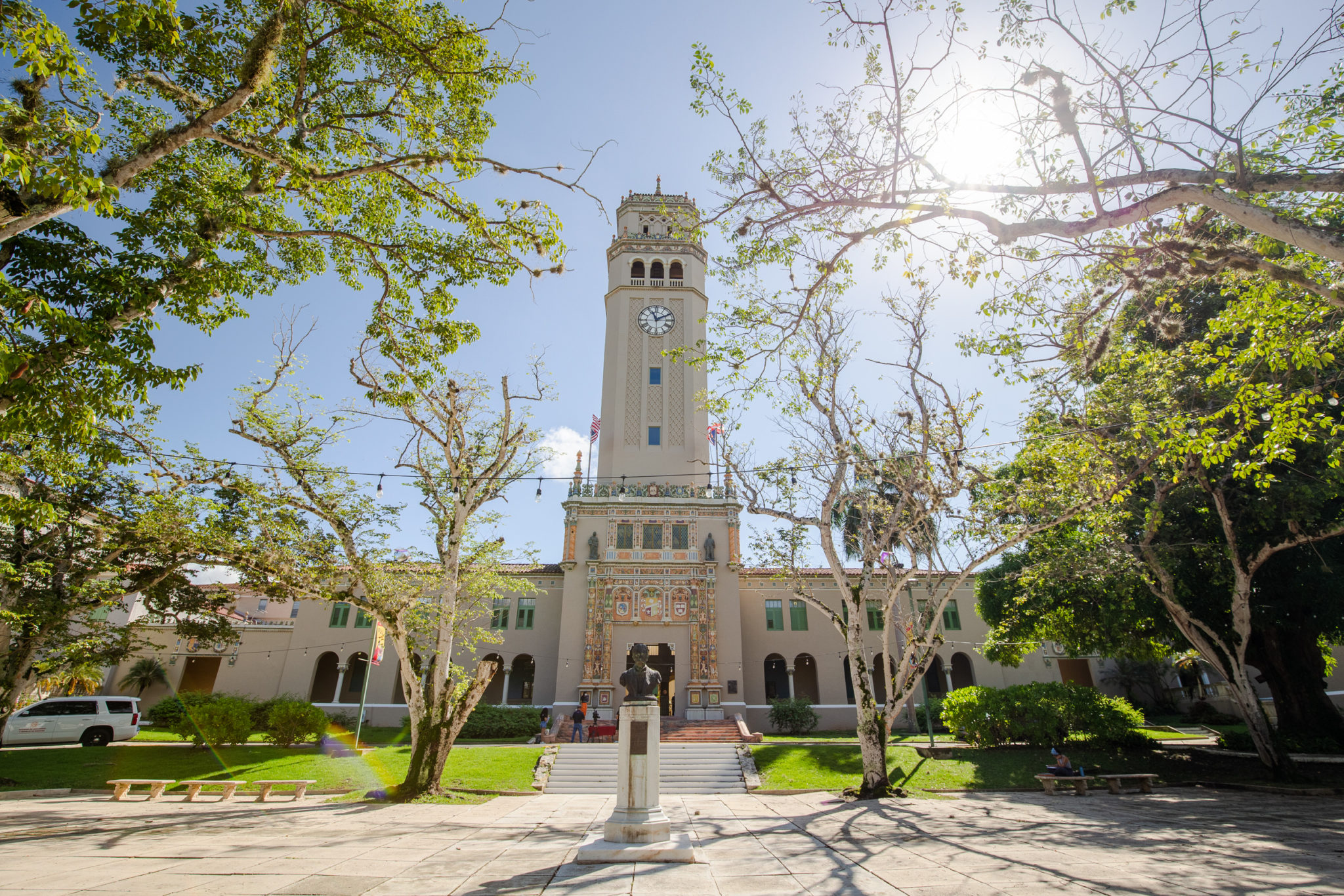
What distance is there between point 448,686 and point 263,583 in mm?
4826

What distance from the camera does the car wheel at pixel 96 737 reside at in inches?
871

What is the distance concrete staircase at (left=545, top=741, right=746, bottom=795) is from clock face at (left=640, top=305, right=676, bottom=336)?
19.3 metres

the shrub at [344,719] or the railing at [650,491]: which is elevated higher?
the railing at [650,491]

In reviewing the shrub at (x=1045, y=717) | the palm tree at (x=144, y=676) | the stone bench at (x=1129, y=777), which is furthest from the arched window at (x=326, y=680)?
the stone bench at (x=1129, y=777)

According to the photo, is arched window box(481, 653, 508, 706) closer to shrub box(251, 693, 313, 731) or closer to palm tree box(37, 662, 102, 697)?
shrub box(251, 693, 313, 731)

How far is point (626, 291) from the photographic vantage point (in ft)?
109

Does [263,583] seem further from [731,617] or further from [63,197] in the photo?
[731,617]

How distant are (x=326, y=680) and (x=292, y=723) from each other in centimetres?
1383

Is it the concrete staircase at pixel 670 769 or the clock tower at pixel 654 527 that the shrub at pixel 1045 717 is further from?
the clock tower at pixel 654 527

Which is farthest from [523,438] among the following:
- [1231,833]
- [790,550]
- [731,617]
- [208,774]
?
[731,617]

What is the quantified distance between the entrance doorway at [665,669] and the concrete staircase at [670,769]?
19.9 ft

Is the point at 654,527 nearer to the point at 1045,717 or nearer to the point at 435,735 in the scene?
the point at 1045,717

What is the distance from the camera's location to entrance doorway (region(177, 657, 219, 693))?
1268 inches

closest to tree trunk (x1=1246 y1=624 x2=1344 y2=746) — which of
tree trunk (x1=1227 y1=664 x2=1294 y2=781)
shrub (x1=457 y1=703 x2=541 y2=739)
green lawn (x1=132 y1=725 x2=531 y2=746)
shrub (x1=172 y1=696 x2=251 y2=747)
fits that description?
tree trunk (x1=1227 y1=664 x2=1294 y2=781)
